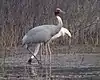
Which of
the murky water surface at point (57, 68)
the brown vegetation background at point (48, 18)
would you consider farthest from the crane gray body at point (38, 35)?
the brown vegetation background at point (48, 18)

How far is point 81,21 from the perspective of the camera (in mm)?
16750

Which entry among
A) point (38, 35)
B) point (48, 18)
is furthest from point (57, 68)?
point (48, 18)

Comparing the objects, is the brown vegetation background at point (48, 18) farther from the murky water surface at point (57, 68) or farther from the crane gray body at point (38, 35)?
the crane gray body at point (38, 35)

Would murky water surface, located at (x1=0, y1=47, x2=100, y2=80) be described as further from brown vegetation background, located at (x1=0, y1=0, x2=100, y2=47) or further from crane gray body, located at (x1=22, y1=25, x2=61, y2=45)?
brown vegetation background, located at (x1=0, y1=0, x2=100, y2=47)

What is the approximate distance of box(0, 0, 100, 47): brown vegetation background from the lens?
15.9 meters

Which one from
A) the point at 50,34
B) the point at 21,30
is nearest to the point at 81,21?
the point at 21,30

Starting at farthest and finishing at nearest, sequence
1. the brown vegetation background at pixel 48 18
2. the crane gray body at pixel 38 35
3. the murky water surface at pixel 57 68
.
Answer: the brown vegetation background at pixel 48 18 → the crane gray body at pixel 38 35 → the murky water surface at pixel 57 68

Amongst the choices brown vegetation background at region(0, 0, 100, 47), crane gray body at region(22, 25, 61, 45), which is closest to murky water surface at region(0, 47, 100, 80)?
crane gray body at region(22, 25, 61, 45)

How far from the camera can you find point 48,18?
54.8 feet

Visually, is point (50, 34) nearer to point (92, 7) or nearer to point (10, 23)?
point (10, 23)

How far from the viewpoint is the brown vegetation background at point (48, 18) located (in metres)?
15.9

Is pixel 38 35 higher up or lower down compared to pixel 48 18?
lower down

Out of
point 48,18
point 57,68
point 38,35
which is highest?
point 48,18

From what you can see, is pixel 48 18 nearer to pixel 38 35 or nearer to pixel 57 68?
pixel 38 35
